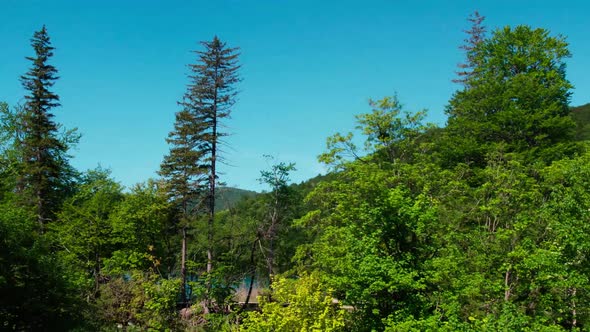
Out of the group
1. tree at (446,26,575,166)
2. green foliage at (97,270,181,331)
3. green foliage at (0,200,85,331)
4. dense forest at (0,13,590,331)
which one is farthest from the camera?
tree at (446,26,575,166)

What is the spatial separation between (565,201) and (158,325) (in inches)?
571

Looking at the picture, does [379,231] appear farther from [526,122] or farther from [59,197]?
[59,197]

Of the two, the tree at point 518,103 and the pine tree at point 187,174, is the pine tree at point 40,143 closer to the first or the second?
the pine tree at point 187,174

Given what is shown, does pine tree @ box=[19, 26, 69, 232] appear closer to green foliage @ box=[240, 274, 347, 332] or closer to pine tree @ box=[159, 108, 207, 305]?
pine tree @ box=[159, 108, 207, 305]

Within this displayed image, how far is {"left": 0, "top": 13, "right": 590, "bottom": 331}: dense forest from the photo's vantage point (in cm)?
1242

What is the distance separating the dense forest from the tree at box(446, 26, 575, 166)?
0.09 metres

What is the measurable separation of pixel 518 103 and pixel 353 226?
16.1 metres

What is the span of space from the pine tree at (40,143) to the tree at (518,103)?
2419 cm

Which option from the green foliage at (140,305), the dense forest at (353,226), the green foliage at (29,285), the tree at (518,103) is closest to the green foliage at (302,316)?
the dense forest at (353,226)

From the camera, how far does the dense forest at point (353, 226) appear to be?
489 inches

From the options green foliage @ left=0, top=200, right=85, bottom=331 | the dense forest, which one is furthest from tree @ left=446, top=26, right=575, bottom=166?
green foliage @ left=0, top=200, right=85, bottom=331

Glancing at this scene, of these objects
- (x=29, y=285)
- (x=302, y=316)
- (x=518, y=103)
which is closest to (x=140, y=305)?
(x=29, y=285)

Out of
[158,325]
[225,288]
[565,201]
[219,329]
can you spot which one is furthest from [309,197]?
[565,201]

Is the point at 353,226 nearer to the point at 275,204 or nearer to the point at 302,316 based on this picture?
the point at 302,316
